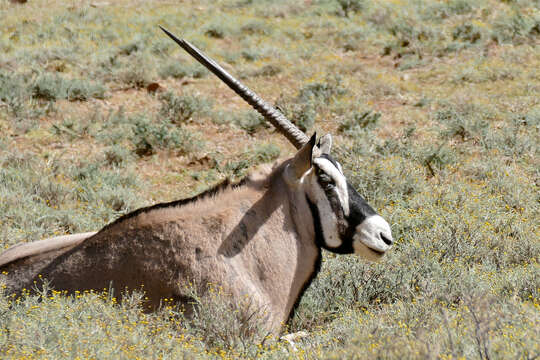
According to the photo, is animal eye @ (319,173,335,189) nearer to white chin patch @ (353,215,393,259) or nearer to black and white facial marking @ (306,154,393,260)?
black and white facial marking @ (306,154,393,260)

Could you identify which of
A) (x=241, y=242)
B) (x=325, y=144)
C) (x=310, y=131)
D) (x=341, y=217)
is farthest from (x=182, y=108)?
(x=341, y=217)

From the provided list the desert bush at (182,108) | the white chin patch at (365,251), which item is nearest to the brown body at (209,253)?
the white chin patch at (365,251)

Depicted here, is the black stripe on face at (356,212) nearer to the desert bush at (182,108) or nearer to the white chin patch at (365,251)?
the white chin patch at (365,251)

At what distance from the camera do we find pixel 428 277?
496 centimetres

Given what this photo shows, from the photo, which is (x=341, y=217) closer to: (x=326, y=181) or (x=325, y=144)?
(x=326, y=181)

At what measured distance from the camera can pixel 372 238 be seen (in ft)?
13.5

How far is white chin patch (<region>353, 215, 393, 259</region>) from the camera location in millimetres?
4129

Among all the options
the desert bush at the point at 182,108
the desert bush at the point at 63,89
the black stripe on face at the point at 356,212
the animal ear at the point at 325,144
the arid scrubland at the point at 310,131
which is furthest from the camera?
the desert bush at the point at 63,89

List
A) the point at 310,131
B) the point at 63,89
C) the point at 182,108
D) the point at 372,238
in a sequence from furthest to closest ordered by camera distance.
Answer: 1. the point at 63,89
2. the point at 182,108
3. the point at 310,131
4. the point at 372,238

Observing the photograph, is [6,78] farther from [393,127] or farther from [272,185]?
[272,185]

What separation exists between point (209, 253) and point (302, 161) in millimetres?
926

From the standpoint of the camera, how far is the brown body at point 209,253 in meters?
4.14

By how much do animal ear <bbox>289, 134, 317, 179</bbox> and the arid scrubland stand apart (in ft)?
3.51

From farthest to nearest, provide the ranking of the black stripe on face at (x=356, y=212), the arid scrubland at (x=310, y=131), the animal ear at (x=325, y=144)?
the animal ear at (x=325, y=144) → the black stripe on face at (x=356, y=212) → the arid scrubland at (x=310, y=131)
